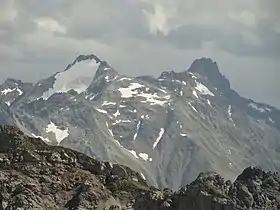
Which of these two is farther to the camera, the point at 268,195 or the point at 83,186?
the point at 83,186

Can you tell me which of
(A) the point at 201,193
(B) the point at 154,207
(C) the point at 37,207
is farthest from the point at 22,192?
(A) the point at 201,193

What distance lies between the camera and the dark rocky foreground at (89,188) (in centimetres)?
9125

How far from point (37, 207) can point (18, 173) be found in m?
15.8

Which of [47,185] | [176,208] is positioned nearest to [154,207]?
[176,208]

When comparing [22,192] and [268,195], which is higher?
[268,195]

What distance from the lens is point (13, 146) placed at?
15300cm

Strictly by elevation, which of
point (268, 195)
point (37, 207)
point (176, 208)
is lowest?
point (37, 207)

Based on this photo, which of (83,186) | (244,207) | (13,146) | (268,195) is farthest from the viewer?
(13,146)

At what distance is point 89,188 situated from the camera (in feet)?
414

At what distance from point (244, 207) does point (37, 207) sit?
42.0m

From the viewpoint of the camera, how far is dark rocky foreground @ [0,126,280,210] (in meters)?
91.2

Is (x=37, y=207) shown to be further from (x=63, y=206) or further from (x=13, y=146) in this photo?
(x=13, y=146)

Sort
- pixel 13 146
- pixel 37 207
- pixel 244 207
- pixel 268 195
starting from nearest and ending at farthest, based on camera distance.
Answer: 1. pixel 244 207
2. pixel 268 195
3. pixel 37 207
4. pixel 13 146

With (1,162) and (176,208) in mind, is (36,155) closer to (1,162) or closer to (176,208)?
(1,162)
